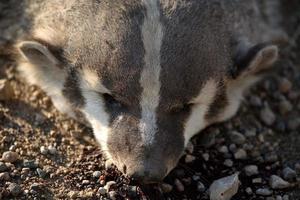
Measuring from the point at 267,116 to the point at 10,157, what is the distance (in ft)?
4.72

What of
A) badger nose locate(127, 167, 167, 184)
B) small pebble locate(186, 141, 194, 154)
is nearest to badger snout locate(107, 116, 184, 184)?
badger nose locate(127, 167, 167, 184)

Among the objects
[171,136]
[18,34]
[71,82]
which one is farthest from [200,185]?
[18,34]

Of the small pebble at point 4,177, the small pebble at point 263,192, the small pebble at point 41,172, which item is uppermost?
the small pebble at point 4,177

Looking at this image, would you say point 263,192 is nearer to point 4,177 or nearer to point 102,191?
point 102,191

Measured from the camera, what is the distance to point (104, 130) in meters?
3.00

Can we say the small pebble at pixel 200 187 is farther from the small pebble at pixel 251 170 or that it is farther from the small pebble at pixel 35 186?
the small pebble at pixel 35 186

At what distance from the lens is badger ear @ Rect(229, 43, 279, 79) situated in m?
3.18

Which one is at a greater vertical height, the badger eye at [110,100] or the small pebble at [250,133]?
the badger eye at [110,100]

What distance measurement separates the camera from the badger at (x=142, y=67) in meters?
2.79

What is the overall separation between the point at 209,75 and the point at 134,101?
15.6 inches

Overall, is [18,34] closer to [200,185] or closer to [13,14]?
[13,14]

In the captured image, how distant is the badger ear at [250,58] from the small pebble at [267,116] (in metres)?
0.45

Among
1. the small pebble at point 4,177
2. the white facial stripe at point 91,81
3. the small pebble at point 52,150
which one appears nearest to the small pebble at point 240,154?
the white facial stripe at point 91,81

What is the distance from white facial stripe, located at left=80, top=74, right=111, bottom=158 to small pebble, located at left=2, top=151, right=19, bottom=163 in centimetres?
39
